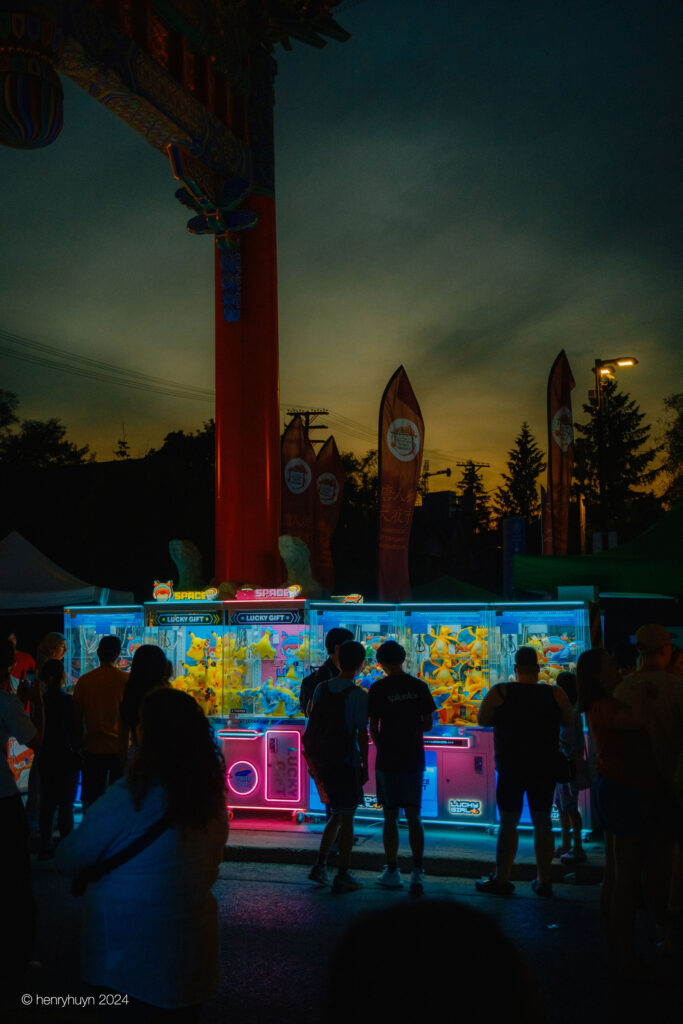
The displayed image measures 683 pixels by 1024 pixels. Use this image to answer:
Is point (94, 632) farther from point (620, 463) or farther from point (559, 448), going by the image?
point (620, 463)

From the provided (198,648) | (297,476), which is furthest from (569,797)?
(297,476)

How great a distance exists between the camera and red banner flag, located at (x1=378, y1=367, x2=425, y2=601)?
13367mm

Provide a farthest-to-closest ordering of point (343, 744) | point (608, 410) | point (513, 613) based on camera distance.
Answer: point (608, 410) < point (513, 613) < point (343, 744)

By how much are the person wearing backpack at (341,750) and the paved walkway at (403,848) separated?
34.4 inches

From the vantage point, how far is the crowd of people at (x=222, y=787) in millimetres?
2912

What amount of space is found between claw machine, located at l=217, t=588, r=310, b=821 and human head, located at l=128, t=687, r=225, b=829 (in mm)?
6719

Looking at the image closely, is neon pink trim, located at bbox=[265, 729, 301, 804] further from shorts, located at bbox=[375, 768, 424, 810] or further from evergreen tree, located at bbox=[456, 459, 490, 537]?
evergreen tree, located at bbox=[456, 459, 490, 537]

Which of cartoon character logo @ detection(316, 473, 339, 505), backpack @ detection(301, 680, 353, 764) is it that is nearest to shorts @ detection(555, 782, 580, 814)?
backpack @ detection(301, 680, 353, 764)

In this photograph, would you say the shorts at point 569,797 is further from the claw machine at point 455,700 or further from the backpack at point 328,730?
the backpack at point 328,730

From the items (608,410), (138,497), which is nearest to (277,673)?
(138,497)

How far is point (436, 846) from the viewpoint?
8516 millimetres

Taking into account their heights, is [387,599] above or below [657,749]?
above

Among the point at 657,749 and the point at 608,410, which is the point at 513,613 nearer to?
the point at 657,749

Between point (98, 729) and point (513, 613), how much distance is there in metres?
4.09
